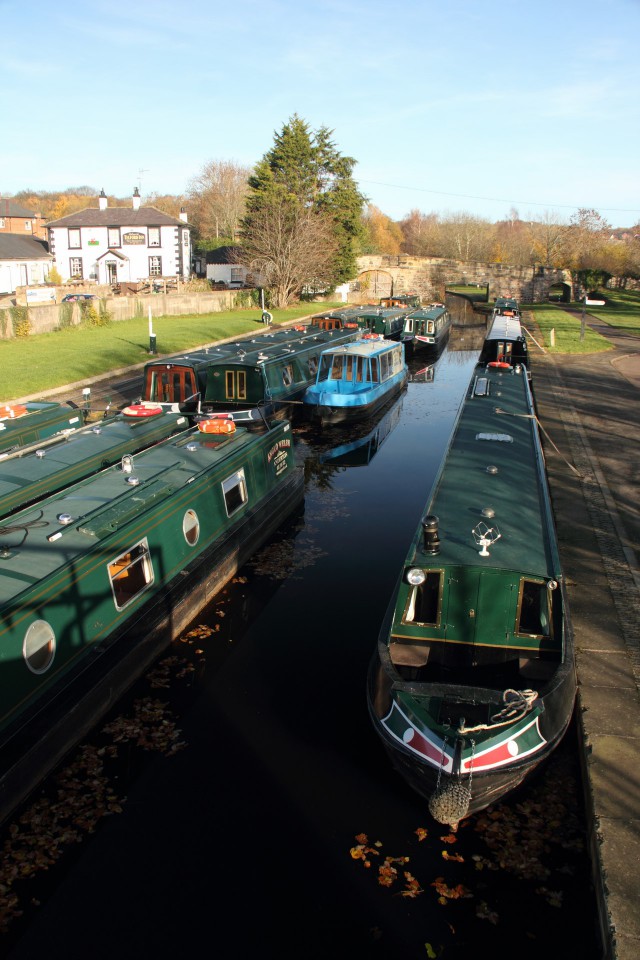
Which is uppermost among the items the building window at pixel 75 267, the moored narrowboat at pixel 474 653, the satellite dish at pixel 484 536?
the building window at pixel 75 267

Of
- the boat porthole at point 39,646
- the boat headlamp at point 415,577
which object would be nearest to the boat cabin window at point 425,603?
the boat headlamp at point 415,577

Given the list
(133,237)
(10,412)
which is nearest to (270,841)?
(10,412)

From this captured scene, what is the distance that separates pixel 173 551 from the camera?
11.9 m

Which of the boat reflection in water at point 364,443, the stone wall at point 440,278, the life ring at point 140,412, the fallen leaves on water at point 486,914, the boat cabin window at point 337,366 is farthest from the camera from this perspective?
the stone wall at point 440,278

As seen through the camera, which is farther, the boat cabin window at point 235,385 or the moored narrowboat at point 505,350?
the moored narrowboat at point 505,350

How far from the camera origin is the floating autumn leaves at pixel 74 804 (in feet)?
24.4

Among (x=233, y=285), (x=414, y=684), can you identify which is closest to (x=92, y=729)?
(x=414, y=684)

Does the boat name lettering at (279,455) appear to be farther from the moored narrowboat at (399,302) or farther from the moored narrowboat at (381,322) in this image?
the moored narrowboat at (399,302)

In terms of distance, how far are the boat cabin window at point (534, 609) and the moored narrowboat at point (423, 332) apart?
117ft

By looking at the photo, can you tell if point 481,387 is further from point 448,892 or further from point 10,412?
point 448,892

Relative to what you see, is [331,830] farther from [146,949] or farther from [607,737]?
[607,737]

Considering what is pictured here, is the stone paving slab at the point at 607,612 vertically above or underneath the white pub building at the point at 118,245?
underneath

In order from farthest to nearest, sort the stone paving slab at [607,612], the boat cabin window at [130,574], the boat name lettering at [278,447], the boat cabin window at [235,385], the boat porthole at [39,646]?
1. the boat cabin window at [235,385]
2. the boat name lettering at [278,447]
3. the boat cabin window at [130,574]
4. the boat porthole at [39,646]
5. the stone paving slab at [607,612]

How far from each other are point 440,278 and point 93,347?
63.5 metres
